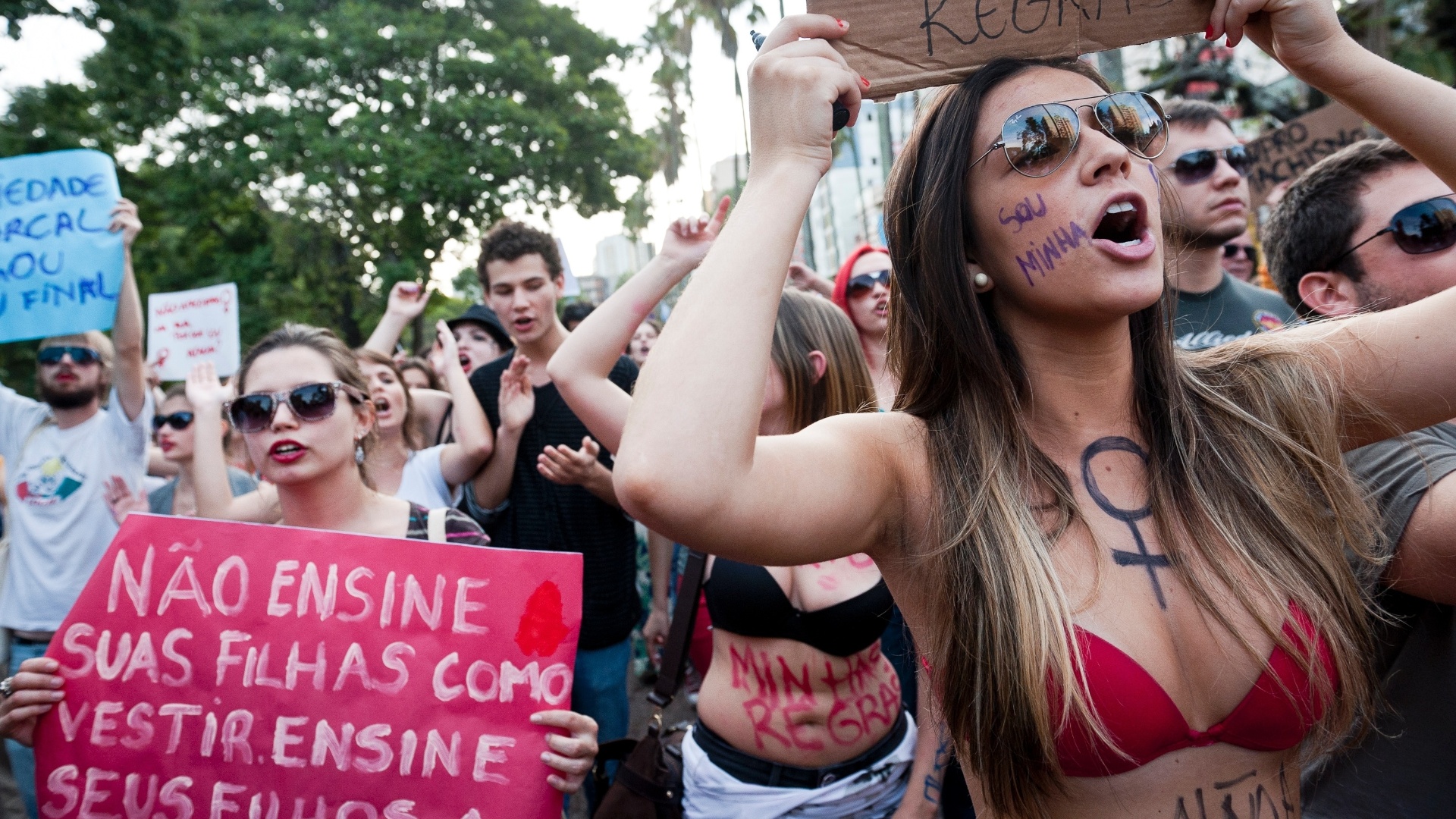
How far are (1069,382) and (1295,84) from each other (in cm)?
1548

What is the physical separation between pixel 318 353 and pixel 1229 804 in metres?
2.76

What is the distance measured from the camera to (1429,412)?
5.64 ft

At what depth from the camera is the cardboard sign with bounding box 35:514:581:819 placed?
2250 mm

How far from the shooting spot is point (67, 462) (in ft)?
14.4

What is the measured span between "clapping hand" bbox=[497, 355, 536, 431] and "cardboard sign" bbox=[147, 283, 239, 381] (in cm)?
292

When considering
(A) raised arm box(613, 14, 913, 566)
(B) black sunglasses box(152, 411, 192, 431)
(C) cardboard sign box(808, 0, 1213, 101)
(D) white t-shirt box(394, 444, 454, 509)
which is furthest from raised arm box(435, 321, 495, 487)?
(C) cardboard sign box(808, 0, 1213, 101)

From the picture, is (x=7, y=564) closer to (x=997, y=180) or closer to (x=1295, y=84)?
(x=997, y=180)

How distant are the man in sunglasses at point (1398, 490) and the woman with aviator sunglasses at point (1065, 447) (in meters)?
0.14

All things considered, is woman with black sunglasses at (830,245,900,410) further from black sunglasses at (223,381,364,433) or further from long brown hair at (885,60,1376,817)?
long brown hair at (885,60,1376,817)

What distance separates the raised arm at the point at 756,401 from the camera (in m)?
1.27

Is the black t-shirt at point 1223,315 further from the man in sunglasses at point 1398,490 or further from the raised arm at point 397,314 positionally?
the raised arm at point 397,314

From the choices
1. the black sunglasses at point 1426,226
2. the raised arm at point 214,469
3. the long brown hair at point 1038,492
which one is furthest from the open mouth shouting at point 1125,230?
the raised arm at point 214,469

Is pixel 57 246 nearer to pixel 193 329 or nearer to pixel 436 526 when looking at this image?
pixel 193 329

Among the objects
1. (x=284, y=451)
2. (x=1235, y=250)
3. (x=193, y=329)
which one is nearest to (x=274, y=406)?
(x=284, y=451)
